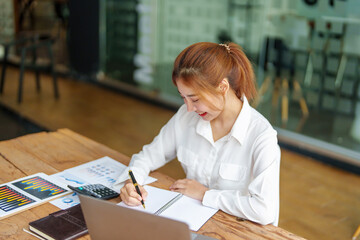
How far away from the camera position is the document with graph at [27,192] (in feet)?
4.25

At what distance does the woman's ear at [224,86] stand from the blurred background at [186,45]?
1532 millimetres

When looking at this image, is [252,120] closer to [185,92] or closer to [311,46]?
[185,92]

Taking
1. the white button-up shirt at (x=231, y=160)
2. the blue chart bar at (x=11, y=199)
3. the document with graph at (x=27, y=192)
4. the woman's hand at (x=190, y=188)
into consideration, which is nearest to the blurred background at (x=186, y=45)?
the white button-up shirt at (x=231, y=160)

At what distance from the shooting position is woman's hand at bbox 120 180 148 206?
133 centimetres

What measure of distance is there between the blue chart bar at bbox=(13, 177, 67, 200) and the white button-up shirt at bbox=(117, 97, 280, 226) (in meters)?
0.24

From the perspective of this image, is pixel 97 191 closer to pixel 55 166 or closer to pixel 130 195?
pixel 130 195

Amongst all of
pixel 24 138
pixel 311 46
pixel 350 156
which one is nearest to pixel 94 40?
pixel 311 46

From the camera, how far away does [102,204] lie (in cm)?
93

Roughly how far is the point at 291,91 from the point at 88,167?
2984 mm

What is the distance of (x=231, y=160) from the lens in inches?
59.7

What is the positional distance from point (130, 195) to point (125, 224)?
0.43 meters

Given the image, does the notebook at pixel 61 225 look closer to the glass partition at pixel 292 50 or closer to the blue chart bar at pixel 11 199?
the blue chart bar at pixel 11 199

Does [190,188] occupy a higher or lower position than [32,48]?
lower

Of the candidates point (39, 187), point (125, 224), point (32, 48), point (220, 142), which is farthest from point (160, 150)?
point (32, 48)
